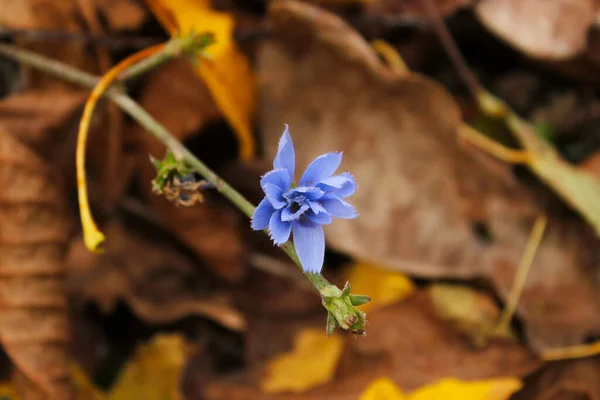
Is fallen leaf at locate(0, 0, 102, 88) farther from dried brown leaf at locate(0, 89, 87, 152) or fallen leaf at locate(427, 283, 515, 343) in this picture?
fallen leaf at locate(427, 283, 515, 343)

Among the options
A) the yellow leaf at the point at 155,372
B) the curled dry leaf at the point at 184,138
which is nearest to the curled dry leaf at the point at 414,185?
the curled dry leaf at the point at 184,138

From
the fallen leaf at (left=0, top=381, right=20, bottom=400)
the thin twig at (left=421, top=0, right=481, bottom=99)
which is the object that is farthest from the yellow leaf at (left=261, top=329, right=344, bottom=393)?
the thin twig at (left=421, top=0, right=481, bottom=99)

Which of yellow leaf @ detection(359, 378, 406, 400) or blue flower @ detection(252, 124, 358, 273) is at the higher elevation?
yellow leaf @ detection(359, 378, 406, 400)

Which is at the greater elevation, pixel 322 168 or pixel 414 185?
pixel 414 185

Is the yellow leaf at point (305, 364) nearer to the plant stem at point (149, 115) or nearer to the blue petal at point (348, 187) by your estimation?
the plant stem at point (149, 115)

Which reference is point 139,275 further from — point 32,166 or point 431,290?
point 431,290

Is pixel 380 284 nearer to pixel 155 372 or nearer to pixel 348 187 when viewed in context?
pixel 155 372

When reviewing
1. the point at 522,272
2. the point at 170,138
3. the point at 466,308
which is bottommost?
the point at 170,138

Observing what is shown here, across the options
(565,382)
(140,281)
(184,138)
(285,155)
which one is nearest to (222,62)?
(184,138)
